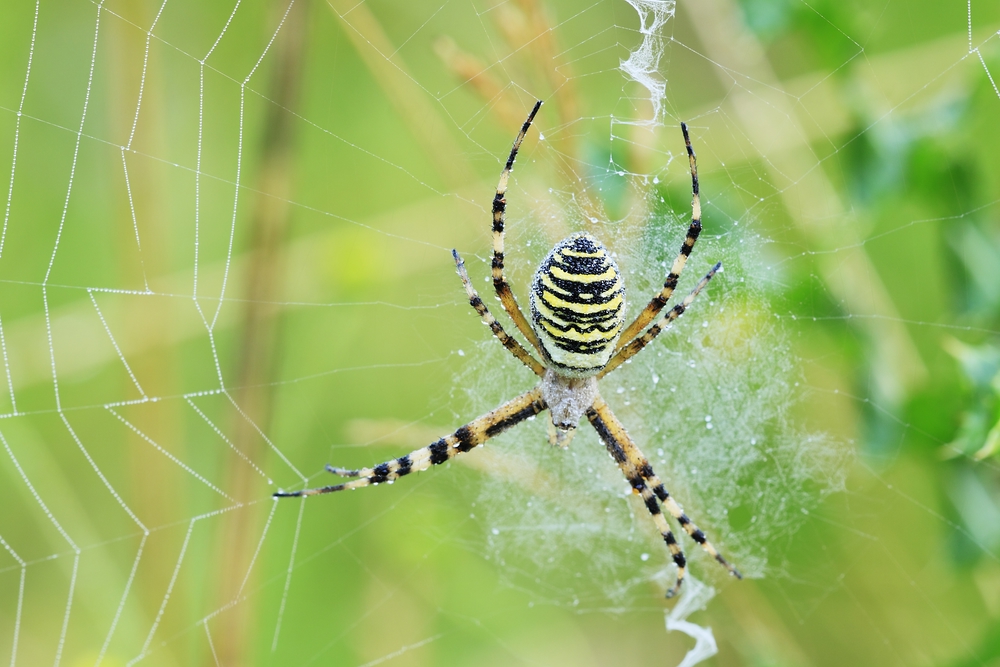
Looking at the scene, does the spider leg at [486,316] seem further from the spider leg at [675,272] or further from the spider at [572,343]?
the spider leg at [675,272]

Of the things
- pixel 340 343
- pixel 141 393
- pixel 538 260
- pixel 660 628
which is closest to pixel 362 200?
pixel 340 343

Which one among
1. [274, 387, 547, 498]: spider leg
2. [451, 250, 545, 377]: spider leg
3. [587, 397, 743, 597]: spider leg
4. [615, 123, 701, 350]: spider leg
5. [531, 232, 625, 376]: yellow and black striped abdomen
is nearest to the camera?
[531, 232, 625, 376]: yellow and black striped abdomen

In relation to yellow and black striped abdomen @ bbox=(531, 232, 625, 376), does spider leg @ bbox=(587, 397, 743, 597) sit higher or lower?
lower

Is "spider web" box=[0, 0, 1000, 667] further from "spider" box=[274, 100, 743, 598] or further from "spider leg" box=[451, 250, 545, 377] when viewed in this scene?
"spider leg" box=[451, 250, 545, 377]

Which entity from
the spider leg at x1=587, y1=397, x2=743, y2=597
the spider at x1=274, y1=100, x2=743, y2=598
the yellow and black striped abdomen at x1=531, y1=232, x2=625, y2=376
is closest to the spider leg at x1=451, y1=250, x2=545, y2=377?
the spider at x1=274, y1=100, x2=743, y2=598

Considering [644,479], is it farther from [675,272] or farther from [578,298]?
[578,298]
